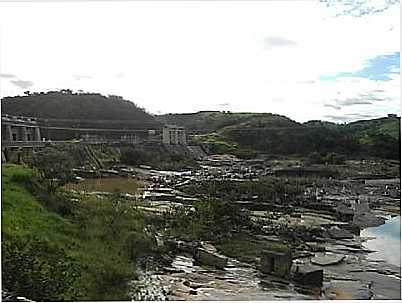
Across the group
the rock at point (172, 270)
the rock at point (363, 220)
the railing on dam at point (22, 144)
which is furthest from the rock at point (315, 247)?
the railing on dam at point (22, 144)

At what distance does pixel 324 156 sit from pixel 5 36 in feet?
6.07

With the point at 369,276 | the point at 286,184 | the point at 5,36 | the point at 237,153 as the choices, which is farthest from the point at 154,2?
the point at 369,276

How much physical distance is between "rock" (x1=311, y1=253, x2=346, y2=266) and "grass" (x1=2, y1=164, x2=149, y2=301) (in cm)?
97

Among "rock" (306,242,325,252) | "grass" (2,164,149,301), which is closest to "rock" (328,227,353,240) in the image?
"rock" (306,242,325,252)

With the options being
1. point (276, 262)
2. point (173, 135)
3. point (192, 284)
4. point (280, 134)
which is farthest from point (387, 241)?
point (173, 135)

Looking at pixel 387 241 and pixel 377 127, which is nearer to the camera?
pixel 377 127

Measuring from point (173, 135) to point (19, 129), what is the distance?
34.8 inches

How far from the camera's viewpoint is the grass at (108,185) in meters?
3.14

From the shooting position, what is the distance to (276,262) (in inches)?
119

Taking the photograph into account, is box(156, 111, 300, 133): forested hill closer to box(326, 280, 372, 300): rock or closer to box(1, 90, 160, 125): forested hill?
box(1, 90, 160, 125): forested hill

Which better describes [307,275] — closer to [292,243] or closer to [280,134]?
[292,243]

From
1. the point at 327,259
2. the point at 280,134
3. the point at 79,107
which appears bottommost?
the point at 327,259

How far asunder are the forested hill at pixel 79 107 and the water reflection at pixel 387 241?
1.40 metres

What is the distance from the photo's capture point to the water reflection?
2.88 m
